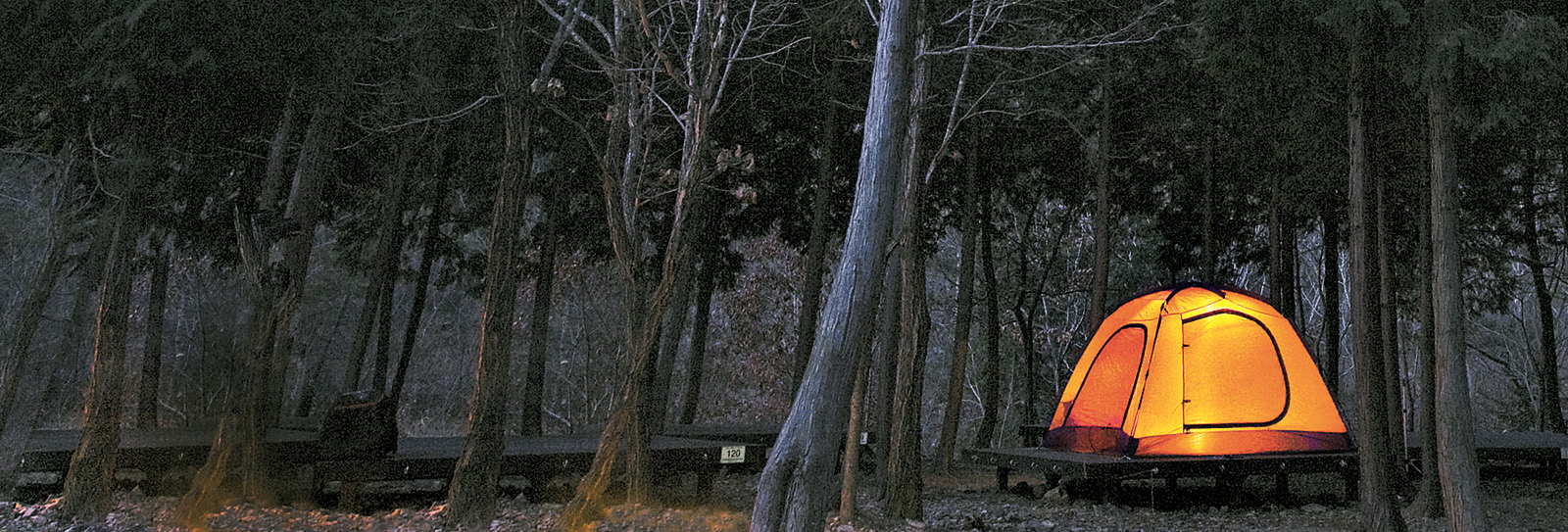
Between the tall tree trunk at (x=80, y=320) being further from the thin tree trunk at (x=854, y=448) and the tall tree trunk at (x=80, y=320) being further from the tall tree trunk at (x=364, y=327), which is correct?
the thin tree trunk at (x=854, y=448)

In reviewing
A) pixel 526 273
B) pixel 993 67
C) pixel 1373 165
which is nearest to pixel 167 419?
pixel 526 273

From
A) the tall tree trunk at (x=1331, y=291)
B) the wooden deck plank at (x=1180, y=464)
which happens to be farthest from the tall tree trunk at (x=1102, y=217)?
the tall tree trunk at (x=1331, y=291)

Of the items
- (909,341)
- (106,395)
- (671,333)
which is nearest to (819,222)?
(671,333)

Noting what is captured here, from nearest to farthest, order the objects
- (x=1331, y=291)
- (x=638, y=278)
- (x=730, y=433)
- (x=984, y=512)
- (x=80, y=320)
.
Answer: (x=638, y=278) → (x=984, y=512) → (x=1331, y=291) → (x=730, y=433) → (x=80, y=320)

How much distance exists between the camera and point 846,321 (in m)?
6.37

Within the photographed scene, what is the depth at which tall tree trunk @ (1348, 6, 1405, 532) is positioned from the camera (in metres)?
8.13

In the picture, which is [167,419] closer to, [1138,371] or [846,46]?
[846,46]

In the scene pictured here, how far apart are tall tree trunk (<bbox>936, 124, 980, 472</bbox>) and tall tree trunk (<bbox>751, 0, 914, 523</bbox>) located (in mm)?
5020

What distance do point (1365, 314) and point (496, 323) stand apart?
6809mm

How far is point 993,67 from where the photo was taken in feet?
39.5

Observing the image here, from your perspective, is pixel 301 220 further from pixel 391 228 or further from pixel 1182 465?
pixel 1182 465

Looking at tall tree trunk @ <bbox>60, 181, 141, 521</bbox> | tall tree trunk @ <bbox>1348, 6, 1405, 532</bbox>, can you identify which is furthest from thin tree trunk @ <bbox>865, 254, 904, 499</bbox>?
tall tree trunk @ <bbox>60, 181, 141, 521</bbox>

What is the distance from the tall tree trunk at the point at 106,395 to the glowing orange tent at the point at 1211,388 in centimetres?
945

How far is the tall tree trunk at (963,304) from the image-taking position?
11672mm
